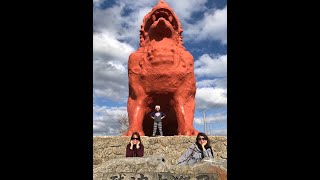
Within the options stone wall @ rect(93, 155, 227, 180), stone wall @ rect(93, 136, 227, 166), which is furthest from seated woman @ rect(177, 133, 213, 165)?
stone wall @ rect(93, 136, 227, 166)

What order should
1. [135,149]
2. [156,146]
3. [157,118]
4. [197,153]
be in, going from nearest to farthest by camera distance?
1. [197,153]
2. [135,149]
3. [156,146]
4. [157,118]

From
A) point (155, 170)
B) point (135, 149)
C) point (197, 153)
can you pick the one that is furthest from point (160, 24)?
point (155, 170)

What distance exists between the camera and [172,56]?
28.1 ft

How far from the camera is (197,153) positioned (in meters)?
4.96

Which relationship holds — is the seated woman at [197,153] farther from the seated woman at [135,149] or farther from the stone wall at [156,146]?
the stone wall at [156,146]

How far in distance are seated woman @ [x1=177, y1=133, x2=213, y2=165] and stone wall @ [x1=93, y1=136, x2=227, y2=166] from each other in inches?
73.2

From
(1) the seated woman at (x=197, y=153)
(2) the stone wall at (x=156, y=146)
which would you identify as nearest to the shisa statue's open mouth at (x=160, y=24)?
(2) the stone wall at (x=156, y=146)

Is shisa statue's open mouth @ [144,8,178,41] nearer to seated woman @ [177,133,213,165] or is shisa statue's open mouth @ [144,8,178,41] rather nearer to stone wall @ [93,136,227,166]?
stone wall @ [93,136,227,166]

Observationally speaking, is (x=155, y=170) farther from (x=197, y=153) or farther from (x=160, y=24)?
(x=160, y=24)

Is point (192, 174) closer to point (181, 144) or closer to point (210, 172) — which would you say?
point (210, 172)

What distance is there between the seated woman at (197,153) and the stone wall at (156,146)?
1.86 metres

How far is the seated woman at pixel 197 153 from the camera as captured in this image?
4.86 meters

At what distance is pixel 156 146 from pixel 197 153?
2.12 m

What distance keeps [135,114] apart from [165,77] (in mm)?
1197
